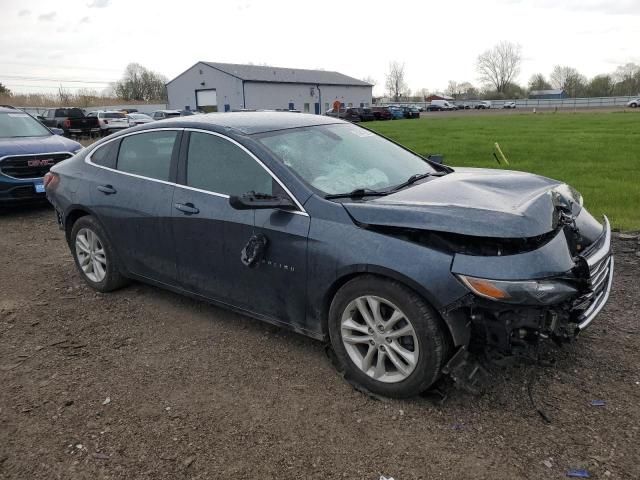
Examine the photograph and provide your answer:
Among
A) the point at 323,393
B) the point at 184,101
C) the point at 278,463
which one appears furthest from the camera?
the point at 184,101

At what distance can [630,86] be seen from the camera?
89.6 meters

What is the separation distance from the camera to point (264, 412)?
316 cm

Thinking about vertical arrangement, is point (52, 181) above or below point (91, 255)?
above

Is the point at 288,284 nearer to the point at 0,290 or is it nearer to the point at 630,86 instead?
the point at 0,290

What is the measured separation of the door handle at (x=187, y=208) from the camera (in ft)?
13.0

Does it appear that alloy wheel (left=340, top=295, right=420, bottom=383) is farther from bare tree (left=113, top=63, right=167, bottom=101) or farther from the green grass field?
bare tree (left=113, top=63, right=167, bottom=101)

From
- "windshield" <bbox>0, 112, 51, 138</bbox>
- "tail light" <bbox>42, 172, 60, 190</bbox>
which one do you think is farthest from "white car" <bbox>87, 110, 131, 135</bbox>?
"tail light" <bbox>42, 172, 60, 190</bbox>

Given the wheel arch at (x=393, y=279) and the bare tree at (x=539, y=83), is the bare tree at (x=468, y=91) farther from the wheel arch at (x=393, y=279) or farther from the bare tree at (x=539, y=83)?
the wheel arch at (x=393, y=279)

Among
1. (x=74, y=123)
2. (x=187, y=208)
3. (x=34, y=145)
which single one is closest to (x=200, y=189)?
(x=187, y=208)

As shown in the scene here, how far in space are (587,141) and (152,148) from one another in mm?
16439

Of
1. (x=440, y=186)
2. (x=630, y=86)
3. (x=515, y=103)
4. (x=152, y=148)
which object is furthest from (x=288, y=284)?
(x=630, y=86)

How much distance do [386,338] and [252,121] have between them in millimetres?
2078

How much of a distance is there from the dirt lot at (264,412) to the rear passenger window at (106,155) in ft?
4.76

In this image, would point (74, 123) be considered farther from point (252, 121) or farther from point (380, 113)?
point (380, 113)
